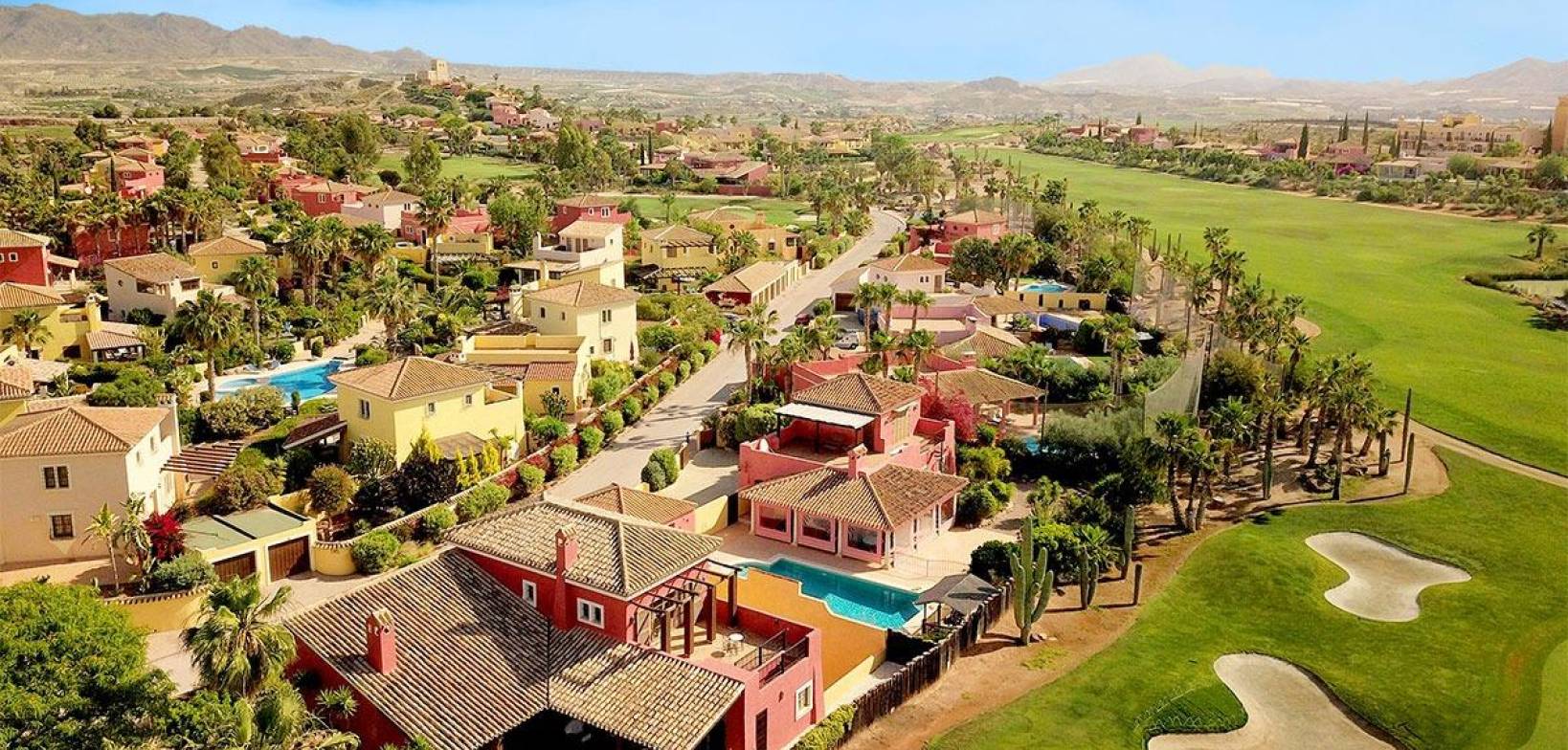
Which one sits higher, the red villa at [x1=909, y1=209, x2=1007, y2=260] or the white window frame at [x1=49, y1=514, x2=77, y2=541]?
the red villa at [x1=909, y1=209, x2=1007, y2=260]

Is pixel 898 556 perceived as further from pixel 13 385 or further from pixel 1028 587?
pixel 13 385

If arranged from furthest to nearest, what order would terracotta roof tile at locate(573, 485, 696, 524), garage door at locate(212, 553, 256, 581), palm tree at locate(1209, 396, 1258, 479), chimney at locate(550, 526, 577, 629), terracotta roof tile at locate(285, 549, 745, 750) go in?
palm tree at locate(1209, 396, 1258, 479), terracotta roof tile at locate(573, 485, 696, 524), garage door at locate(212, 553, 256, 581), chimney at locate(550, 526, 577, 629), terracotta roof tile at locate(285, 549, 745, 750)

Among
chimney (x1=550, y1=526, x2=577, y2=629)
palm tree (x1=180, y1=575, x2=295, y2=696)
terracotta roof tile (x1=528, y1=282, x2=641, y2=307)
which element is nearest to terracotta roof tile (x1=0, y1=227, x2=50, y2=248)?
terracotta roof tile (x1=528, y1=282, x2=641, y2=307)

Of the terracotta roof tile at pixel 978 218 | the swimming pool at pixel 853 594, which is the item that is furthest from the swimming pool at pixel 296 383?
the terracotta roof tile at pixel 978 218

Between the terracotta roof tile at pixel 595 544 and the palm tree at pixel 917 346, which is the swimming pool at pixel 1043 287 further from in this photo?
the terracotta roof tile at pixel 595 544

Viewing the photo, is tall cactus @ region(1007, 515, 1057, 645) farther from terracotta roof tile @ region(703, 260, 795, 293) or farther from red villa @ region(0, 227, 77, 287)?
red villa @ region(0, 227, 77, 287)

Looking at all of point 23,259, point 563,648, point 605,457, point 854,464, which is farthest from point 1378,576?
point 23,259
